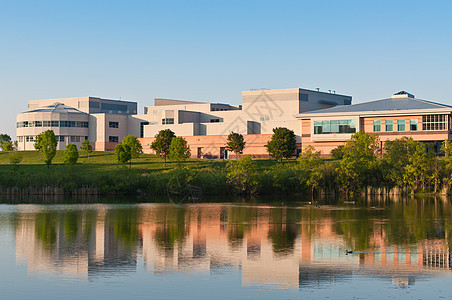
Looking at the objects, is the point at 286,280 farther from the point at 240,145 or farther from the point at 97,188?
the point at 240,145

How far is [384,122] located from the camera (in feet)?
334

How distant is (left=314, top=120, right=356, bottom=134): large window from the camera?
105 meters

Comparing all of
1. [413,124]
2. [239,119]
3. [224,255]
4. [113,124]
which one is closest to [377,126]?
[413,124]

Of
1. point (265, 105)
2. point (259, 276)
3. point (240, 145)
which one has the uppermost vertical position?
point (265, 105)

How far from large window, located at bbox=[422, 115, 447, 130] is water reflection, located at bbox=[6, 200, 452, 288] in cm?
5241

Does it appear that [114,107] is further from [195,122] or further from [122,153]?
[122,153]

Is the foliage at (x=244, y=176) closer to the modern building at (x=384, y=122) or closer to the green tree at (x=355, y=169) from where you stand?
the green tree at (x=355, y=169)

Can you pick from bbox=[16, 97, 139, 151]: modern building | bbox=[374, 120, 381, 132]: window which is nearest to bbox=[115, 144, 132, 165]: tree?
bbox=[374, 120, 381, 132]: window

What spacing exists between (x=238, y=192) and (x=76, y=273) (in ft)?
161

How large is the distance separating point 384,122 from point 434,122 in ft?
26.2

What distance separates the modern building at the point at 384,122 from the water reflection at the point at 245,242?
52.3 m

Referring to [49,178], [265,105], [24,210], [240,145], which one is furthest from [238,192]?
[265,105]

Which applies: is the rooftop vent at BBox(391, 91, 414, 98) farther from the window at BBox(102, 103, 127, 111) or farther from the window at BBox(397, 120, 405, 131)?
the window at BBox(102, 103, 127, 111)

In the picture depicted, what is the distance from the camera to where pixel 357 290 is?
19938mm
